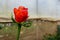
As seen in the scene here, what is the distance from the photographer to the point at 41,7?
4.95 feet

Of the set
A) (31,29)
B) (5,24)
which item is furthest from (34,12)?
(5,24)

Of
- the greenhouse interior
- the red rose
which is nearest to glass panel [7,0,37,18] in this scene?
the greenhouse interior

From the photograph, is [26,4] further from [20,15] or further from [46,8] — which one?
[20,15]

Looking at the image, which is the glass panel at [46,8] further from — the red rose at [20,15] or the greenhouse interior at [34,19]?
the red rose at [20,15]

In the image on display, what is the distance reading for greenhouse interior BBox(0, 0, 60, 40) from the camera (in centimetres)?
146

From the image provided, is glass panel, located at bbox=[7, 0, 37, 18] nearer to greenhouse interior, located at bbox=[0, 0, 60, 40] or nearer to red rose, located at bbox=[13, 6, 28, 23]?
greenhouse interior, located at bbox=[0, 0, 60, 40]

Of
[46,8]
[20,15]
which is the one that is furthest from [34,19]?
[20,15]

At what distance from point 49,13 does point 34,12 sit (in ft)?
0.45

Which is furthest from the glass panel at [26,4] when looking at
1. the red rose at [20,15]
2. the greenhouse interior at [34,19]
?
the red rose at [20,15]

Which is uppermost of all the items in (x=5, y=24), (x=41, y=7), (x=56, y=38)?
(x=41, y=7)

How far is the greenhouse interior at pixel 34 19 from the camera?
1459mm

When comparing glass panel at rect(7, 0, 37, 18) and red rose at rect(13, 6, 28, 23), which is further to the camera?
glass panel at rect(7, 0, 37, 18)

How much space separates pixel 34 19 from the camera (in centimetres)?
152

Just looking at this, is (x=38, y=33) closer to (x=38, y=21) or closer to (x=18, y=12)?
(x=38, y=21)
